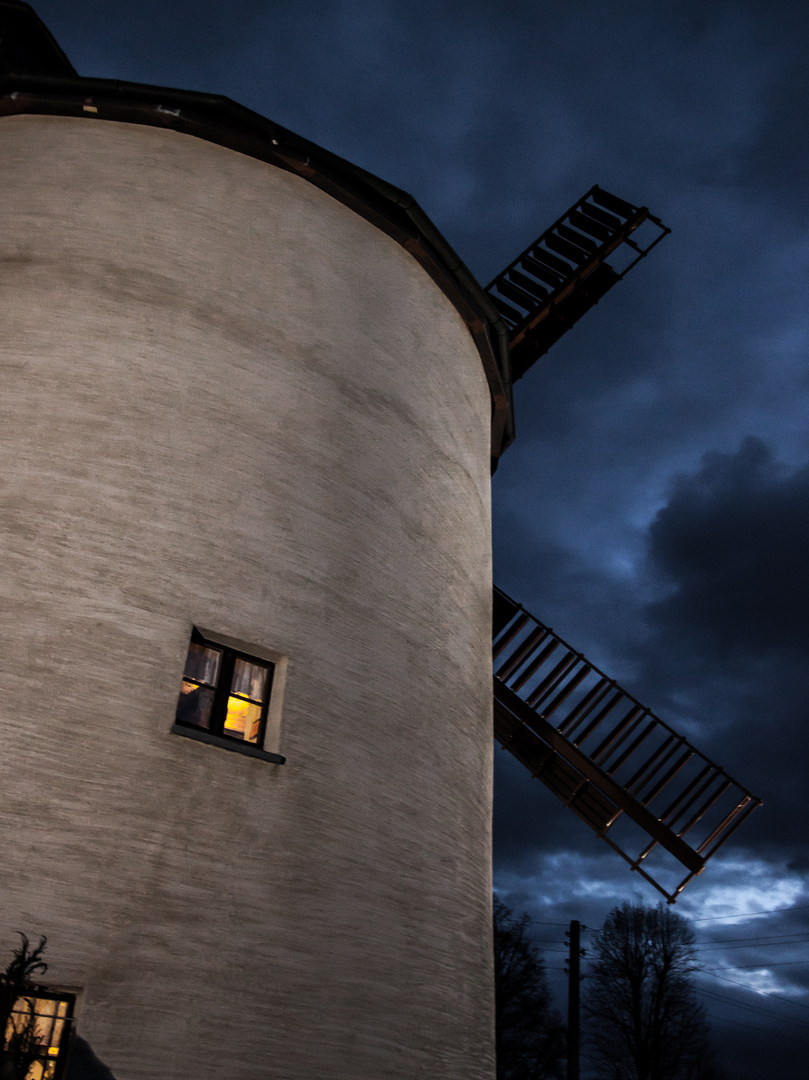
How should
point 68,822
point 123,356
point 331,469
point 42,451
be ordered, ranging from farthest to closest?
point 331,469
point 123,356
point 42,451
point 68,822

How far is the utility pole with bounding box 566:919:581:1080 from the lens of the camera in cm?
2159

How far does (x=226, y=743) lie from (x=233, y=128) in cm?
628

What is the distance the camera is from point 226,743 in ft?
21.1

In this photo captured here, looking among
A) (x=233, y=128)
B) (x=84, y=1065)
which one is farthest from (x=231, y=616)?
(x=233, y=128)

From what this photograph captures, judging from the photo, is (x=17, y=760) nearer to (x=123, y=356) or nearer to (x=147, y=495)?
(x=147, y=495)

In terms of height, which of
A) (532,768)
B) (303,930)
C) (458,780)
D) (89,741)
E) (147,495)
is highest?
(532,768)

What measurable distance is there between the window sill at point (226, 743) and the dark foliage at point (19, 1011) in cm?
150

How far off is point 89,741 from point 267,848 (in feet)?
4.62

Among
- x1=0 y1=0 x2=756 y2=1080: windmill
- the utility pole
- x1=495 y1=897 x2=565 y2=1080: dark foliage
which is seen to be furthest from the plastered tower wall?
x1=495 y1=897 x2=565 y2=1080: dark foliage

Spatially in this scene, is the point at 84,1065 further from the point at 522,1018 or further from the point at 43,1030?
the point at 522,1018

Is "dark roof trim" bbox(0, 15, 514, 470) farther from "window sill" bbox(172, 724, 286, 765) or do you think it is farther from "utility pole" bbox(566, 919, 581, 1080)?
"utility pole" bbox(566, 919, 581, 1080)

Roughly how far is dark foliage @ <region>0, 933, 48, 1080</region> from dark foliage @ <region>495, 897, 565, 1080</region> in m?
30.0

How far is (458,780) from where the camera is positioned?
822 centimetres

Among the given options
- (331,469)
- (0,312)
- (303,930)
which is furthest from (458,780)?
(0,312)
